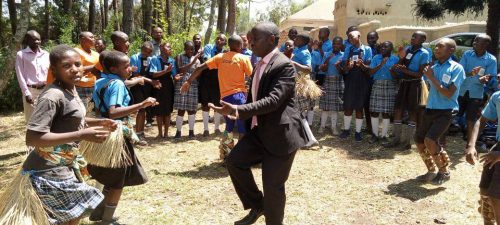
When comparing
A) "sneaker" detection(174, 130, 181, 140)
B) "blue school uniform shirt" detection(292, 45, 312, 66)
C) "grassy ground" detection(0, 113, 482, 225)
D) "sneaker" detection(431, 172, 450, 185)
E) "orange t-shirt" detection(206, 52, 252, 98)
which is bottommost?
"grassy ground" detection(0, 113, 482, 225)

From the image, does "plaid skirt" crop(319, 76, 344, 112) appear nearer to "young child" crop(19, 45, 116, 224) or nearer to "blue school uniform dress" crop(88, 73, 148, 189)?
"blue school uniform dress" crop(88, 73, 148, 189)

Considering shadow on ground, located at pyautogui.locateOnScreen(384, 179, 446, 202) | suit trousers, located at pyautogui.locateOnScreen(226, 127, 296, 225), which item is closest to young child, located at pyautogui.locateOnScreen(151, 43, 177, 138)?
suit trousers, located at pyautogui.locateOnScreen(226, 127, 296, 225)

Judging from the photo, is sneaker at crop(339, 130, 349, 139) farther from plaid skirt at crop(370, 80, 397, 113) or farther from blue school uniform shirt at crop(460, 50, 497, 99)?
blue school uniform shirt at crop(460, 50, 497, 99)

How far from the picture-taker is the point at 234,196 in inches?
202

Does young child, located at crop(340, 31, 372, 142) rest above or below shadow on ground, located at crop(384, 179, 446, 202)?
above

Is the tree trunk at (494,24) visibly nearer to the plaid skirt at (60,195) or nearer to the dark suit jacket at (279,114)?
the dark suit jacket at (279,114)

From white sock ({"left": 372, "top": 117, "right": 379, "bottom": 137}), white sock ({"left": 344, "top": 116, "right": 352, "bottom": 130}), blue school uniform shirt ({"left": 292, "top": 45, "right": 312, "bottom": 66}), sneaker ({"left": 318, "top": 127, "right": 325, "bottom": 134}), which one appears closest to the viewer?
blue school uniform shirt ({"left": 292, "top": 45, "right": 312, "bottom": 66})

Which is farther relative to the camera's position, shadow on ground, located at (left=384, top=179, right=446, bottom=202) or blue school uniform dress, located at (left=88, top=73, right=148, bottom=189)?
shadow on ground, located at (left=384, top=179, right=446, bottom=202)

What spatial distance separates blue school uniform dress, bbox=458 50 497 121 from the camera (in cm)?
687

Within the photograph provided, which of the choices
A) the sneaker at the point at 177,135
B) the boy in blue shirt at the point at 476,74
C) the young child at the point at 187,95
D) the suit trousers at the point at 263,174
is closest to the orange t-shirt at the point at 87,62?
the young child at the point at 187,95

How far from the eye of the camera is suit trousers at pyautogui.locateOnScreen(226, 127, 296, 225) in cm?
369

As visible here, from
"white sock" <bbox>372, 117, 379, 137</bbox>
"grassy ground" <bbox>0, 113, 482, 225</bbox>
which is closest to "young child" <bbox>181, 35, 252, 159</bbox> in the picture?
"grassy ground" <bbox>0, 113, 482, 225</bbox>

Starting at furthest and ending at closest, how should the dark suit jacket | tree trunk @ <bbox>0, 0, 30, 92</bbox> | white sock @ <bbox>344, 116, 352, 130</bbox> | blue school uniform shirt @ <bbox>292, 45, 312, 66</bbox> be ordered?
white sock @ <bbox>344, 116, 352, 130</bbox> < blue school uniform shirt @ <bbox>292, 45, 312, 66</bbox> < tree trunk @ <bbox>0, 0, 30, 92</bbox> < the dark suit jacket

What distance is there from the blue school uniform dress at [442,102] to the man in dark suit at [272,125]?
2.45 m
